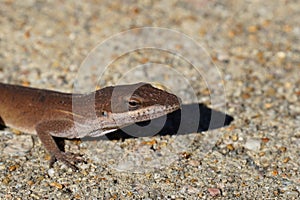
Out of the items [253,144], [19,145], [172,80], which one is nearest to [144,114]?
[253,144]

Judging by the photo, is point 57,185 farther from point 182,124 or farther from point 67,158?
point 182,124

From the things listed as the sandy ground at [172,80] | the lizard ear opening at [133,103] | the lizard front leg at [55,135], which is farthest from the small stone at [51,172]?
the lizard ear opening at [133,103]

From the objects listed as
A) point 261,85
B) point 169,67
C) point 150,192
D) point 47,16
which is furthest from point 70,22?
point 150,192

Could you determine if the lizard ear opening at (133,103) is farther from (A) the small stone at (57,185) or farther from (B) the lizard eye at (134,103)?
(A) the small stone at (57,185)

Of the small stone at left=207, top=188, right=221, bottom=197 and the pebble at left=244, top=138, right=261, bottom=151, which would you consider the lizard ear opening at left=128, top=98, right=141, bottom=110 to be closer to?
the small stone at left=207, top=188, right=221, bottom=197

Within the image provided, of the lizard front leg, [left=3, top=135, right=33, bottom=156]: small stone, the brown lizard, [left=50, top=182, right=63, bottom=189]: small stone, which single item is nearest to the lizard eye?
the brown lizard

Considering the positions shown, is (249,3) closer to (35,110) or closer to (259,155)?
(259,155)
